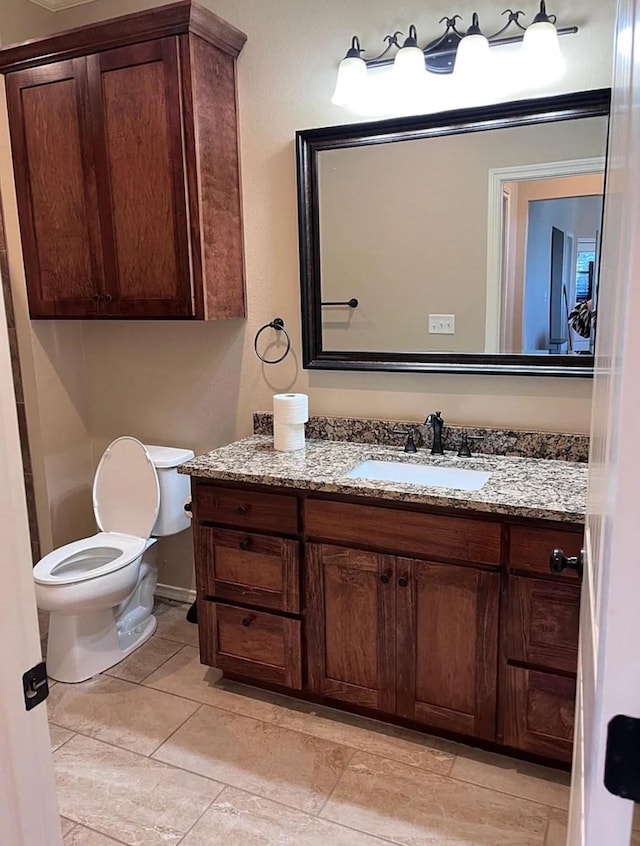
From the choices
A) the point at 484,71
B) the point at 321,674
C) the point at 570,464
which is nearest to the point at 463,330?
the point at 570,464

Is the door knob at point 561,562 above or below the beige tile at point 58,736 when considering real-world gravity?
above

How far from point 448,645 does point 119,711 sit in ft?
4.02

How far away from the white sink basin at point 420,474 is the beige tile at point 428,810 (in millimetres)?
916

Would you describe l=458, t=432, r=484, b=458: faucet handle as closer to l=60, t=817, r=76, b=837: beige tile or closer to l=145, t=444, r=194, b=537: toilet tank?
l=145, t=444, r=194, b=537: toilet tank

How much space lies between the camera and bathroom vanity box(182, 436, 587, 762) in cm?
192

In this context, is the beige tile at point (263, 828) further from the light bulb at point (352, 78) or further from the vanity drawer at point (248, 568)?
the light bulb at point (352, 78)

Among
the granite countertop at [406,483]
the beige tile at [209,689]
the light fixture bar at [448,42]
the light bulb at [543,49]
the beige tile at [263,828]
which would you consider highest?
the light fixture bar at [448,42]

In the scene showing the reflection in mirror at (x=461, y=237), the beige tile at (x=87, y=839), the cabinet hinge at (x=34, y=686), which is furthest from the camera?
the reflection in mirror at (x=461, y=237)

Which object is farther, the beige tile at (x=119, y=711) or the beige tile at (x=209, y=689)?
the beige tile at (x=209, y=689)

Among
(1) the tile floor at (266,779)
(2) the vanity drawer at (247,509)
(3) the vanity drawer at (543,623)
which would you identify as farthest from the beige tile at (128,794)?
(3) the vanity drawer at (543,623)

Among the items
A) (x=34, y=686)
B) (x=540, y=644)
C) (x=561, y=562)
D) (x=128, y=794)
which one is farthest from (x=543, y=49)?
(x=128, y=794)

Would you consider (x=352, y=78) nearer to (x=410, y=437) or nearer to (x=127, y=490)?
(x=410, y=437)

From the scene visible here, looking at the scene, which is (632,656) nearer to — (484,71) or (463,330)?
(463,330)

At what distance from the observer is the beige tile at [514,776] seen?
197cm
